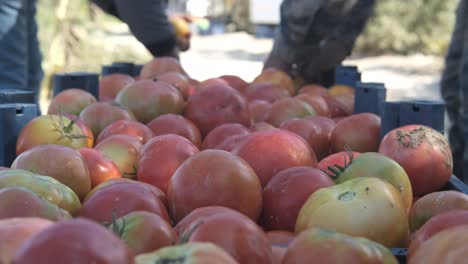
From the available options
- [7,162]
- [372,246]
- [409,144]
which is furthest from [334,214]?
[7,162]

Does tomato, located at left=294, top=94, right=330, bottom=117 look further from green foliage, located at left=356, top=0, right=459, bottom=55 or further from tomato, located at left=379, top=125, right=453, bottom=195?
green foliage, located at left=356, top=0, right=459, bottom=55

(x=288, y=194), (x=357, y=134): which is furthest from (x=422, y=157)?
(x=288, y=194)

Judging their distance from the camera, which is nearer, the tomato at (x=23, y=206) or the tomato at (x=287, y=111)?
the tomato at (x=23, y=206)

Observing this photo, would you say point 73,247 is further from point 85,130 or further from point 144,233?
point 85,130

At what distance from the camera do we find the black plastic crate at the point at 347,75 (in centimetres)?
356

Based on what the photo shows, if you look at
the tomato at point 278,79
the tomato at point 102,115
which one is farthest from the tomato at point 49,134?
the tomato at point 278,79

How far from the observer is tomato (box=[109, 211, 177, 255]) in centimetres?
125

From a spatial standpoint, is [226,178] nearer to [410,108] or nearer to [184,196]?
[184,196]

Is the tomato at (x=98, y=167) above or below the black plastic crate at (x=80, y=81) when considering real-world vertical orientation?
below

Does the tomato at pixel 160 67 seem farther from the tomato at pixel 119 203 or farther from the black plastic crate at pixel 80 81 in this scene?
the tomato at pixel 119 203

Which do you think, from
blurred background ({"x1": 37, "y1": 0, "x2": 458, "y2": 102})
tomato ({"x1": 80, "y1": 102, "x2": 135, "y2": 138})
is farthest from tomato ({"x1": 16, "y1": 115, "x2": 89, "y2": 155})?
blurred background ({"x1": 37, "y1": 0, "x2": 458, "y2": 102})

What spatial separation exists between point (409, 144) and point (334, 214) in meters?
0.67

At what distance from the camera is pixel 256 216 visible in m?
1.68

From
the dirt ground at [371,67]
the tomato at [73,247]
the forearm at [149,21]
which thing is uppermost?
the forearm at [149,21]
